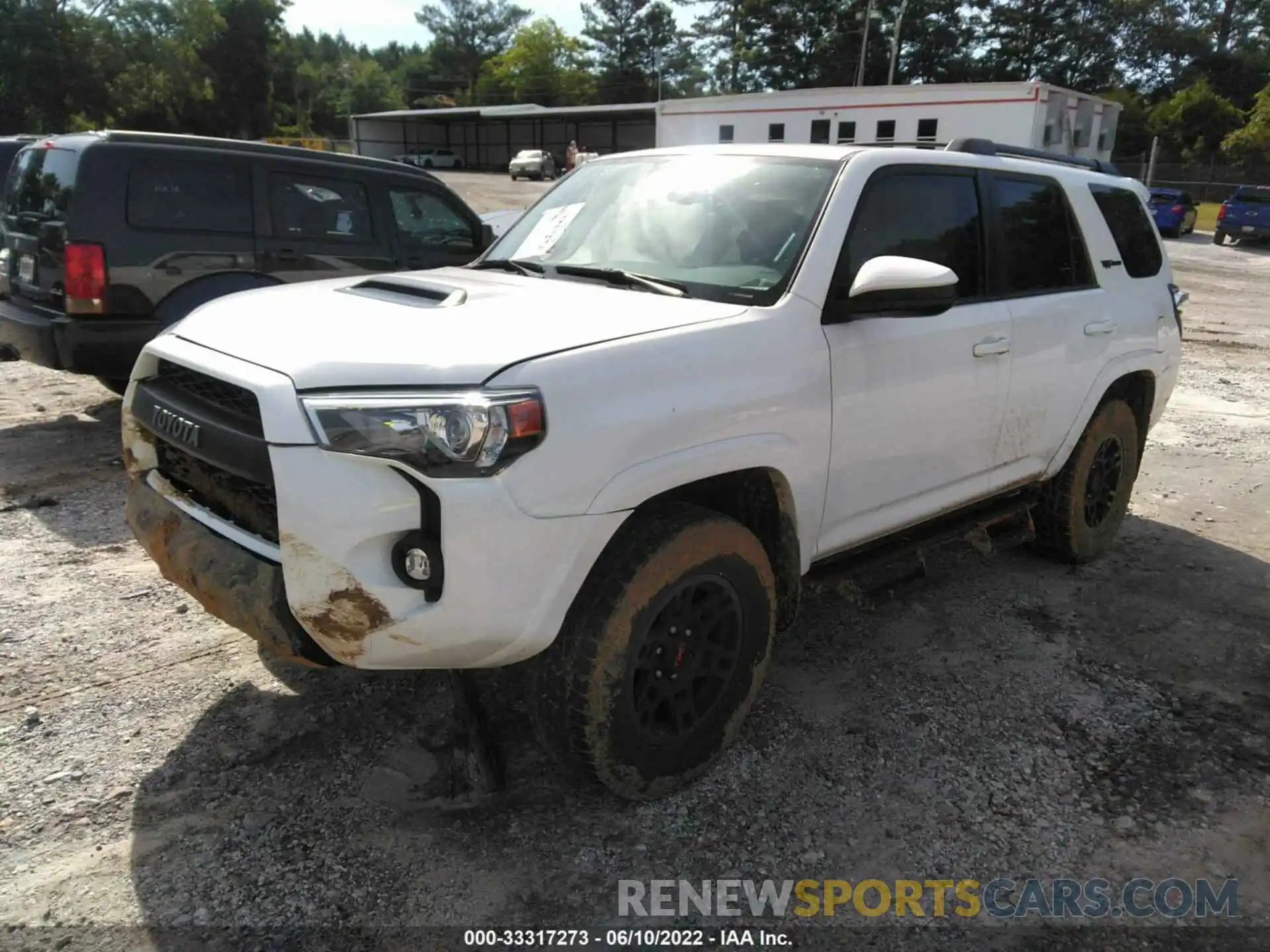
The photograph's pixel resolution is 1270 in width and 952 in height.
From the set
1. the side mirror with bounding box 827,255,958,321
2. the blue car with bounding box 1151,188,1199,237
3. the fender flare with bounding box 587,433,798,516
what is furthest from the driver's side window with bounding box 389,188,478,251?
the blue car with bounding box 1151,188,1199,237

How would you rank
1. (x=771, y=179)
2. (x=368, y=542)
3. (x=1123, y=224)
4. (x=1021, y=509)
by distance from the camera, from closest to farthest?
(x=368, y=542) < (x=771, y=179) < (x=1021, y=509) < (x=1123, y=224)

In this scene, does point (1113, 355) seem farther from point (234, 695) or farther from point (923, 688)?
point (234, 695)

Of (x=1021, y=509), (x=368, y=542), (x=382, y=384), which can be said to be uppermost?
(x=382, y=384)

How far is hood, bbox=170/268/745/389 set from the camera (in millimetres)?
2363

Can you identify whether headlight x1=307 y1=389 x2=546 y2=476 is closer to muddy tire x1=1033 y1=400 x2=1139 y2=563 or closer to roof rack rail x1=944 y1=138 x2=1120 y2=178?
roof rack rail x1=944 y1=138 x2=1120 y2=178

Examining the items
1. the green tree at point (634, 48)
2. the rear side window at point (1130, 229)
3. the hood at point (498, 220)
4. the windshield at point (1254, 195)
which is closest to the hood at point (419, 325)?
the rear side window at point (1130, 229)

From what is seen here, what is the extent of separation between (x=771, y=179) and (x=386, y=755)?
2388mm

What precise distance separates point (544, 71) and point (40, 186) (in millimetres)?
85345

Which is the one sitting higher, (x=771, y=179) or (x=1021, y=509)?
(x=771, y=179)

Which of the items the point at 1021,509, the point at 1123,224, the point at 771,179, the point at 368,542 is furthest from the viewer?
the point at 1123,224

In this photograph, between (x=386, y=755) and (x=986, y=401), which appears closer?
(x=386, y=755)

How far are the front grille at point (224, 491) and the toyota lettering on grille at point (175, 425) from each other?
0.06 metres

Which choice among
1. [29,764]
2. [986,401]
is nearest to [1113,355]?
[986,401]

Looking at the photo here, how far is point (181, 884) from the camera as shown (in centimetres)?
253
